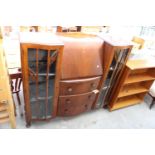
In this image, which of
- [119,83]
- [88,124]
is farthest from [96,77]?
[88,124]

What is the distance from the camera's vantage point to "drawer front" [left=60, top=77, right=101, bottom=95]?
5.25ft

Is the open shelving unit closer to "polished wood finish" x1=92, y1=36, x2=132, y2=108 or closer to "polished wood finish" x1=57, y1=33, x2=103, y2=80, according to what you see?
"polished wood finish" x1=92, y1=36, x2=132, y2=108

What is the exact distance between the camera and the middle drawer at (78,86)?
160cm

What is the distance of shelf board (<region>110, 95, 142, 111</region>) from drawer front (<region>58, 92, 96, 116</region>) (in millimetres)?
590

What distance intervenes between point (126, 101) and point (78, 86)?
1.25 meters

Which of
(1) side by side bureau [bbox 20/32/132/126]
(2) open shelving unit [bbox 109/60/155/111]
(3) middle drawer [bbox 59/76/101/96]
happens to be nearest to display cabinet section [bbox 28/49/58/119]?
(1) side by side bureau [bbox 20/32/132/126]

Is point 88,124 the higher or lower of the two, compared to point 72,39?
lower

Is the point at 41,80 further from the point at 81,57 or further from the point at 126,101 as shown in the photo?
the point at 126,101

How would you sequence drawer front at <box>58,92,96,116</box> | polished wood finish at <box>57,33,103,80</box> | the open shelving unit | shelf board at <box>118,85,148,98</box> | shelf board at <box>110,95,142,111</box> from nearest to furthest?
polished wood finish at <box>57,33,103,80</box> < drawer front at <box>58,92,96,116</box> < the open shelving unit < shelf board at <box>118,85,148,98</box> < shelf board at <box>110,95,142,111</box>

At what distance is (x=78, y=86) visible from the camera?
1.67 m

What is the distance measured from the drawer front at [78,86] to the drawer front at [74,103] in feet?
0.26
